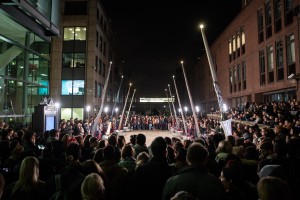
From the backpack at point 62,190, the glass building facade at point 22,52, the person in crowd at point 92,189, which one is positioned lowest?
the backpack at point 62,190

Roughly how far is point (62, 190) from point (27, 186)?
0.59 meters

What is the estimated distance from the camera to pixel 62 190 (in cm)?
378

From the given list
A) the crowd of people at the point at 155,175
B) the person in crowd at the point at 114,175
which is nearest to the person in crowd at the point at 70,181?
the crowd of people at the point at 155,175

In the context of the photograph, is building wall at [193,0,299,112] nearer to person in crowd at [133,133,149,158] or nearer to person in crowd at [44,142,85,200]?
person in crowd at [133,133,149,158]

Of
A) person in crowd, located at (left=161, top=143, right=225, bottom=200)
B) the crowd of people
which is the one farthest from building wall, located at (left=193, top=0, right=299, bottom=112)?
person in crowd, located at (left=161, top=143, right=225, bottom=200)

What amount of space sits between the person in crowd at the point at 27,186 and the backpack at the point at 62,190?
333 mm

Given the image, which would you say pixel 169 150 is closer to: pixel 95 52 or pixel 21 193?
pixel 21 193

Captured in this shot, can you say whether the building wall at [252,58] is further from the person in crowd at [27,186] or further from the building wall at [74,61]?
the building wall at [74,61]

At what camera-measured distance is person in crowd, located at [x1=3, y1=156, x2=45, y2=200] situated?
3.85 metres

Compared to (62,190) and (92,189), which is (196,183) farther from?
(62,190)

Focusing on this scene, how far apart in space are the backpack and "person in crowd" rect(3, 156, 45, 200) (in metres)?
0.33

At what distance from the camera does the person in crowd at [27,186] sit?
3.85 metres

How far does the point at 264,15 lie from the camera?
22.4 m

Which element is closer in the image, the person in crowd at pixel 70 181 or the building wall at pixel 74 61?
the person in crowd at pixel 70 181
